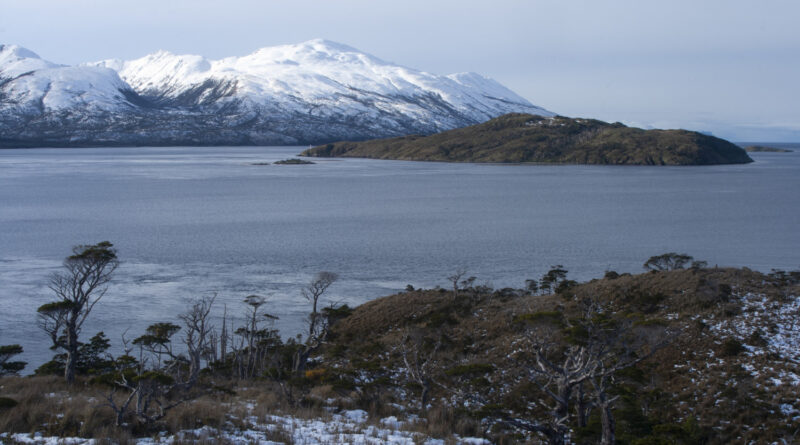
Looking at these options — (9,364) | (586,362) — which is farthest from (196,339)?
(586,362)

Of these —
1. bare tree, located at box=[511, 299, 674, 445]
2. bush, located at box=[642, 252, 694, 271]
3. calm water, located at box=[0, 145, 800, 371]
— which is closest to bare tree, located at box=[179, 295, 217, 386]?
calm water, located at box=[0, 145, 800, 371]

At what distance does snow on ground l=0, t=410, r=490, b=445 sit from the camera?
10.2 m

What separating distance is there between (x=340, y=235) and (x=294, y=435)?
1691 inches

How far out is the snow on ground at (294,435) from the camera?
33.4 feet

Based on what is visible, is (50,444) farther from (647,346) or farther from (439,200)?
(439,200)

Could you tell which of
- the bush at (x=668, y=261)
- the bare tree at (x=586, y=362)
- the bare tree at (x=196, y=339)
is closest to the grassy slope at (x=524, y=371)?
the bare tree at (x=586, y=362)

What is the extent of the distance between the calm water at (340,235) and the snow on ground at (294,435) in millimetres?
16962

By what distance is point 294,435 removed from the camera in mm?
11406

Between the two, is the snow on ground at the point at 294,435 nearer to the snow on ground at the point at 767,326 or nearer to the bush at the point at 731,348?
the bush at the point at 731,348

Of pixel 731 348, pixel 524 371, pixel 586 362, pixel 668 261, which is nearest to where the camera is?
pixel 586 362

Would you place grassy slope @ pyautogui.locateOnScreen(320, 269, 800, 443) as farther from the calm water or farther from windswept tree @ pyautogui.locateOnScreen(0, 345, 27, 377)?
windswept tree @ pyautogui.locateOnScreen(0, 345, 27, 377)

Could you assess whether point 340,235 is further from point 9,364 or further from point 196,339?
point 9,364

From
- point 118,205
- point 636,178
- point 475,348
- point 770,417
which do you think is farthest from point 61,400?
point 636,178

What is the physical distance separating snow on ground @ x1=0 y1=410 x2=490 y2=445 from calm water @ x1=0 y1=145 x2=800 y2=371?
55.6 feet
